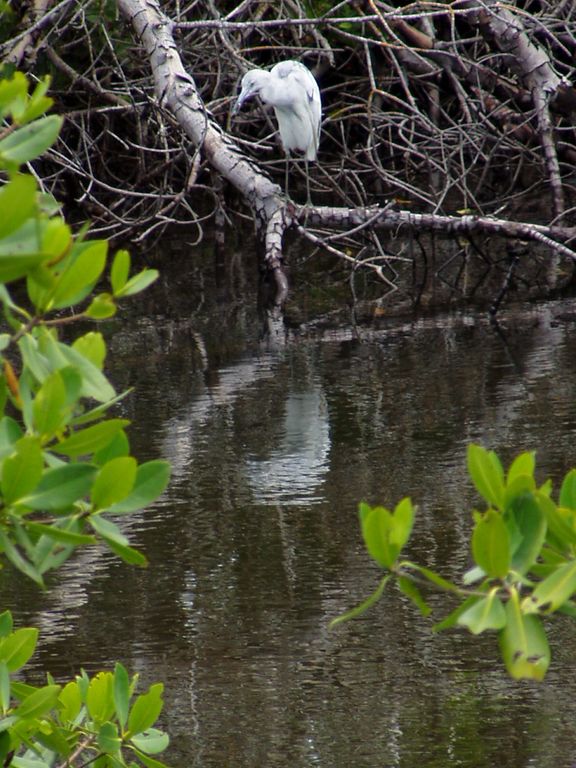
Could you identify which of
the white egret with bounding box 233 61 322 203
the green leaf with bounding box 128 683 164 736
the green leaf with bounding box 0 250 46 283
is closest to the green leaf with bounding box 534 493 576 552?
the green leaf with bounding box 0 250 46 283

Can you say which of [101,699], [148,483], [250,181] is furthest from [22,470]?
[250,181]

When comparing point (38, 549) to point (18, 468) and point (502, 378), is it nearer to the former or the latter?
point (18, 468)

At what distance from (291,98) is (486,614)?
20.5ft

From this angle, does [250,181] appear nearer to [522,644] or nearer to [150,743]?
[150,743]

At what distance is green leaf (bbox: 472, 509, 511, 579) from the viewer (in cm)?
88

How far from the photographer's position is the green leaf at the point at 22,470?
93cm

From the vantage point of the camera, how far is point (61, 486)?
967mm

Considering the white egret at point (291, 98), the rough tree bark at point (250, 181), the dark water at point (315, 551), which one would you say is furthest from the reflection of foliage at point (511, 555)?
the white egret at point (291, 98)

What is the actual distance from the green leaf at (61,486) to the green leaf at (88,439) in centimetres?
6

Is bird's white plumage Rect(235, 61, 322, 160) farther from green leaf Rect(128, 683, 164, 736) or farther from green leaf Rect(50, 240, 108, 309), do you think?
green leaf Rect(50, 240, 108, 309)

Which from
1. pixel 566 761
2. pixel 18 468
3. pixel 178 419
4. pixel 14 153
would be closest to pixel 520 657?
pixel 18 468

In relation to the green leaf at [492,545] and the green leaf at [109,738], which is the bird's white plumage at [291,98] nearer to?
the green leaf at [109,738]

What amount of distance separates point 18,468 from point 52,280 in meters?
0.16

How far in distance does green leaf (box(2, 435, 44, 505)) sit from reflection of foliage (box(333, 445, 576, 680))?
0.84ft
